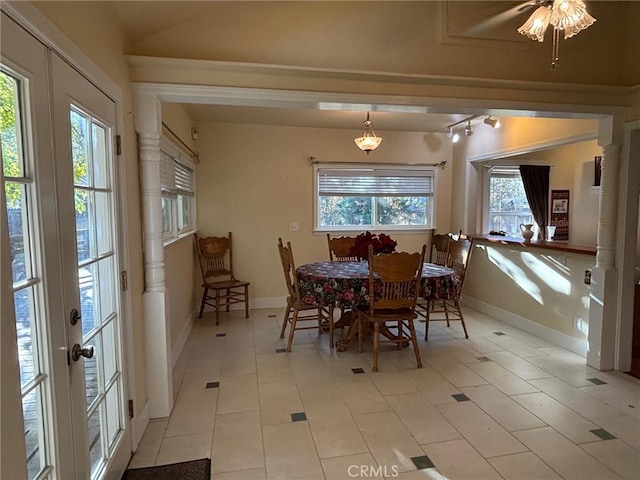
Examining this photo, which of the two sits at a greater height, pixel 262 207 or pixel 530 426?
pixel 262 207

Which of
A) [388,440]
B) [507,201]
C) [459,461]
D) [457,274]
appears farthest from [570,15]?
[507,201]

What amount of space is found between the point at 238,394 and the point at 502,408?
73.2 inches

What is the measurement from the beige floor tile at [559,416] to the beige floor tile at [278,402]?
1585mm

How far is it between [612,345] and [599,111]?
192cm

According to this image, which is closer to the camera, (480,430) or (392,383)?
(480,430)

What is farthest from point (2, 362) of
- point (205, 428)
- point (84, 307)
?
point (205, 428)

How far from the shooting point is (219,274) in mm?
4871

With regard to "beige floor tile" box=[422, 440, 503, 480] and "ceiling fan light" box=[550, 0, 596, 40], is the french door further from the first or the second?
"ceiling fan light" box=[550, 0, 596, 40]

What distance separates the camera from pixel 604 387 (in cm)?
292

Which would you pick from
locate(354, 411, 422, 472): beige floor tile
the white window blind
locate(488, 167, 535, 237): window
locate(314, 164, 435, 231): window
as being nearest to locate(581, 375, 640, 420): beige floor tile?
locate(354, 411, 422, 472): beige floor tile

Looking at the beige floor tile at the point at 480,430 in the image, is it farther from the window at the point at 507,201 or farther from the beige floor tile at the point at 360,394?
the window at the point at 507,201

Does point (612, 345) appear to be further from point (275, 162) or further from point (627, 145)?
point (275, 162)

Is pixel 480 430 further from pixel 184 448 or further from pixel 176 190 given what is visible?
pixel 176 190

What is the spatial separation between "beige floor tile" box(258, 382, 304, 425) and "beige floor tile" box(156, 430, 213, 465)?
38cm
